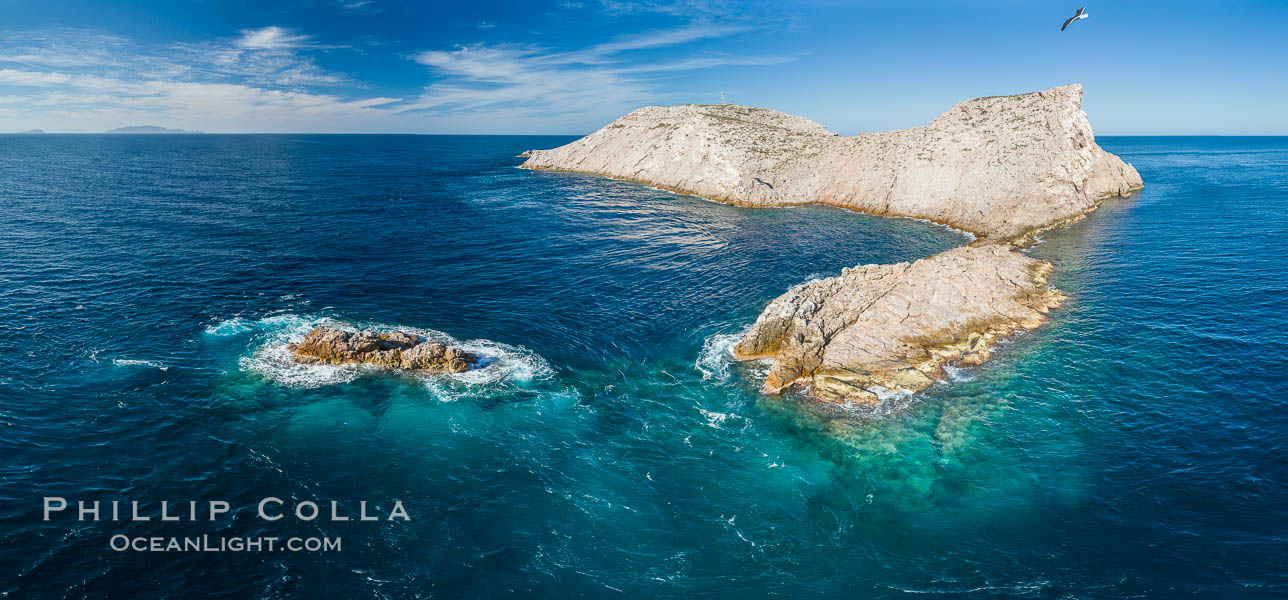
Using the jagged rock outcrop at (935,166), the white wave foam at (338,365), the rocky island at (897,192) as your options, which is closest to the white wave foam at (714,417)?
the rocky island at (897,192)

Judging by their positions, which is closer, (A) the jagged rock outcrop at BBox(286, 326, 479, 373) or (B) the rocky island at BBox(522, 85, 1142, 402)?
(A) the jagged rock outcrop at BBox(286, 326, 479, 373)

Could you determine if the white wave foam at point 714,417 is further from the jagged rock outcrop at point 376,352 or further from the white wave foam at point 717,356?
the jagged rock outcrop at point 376,352

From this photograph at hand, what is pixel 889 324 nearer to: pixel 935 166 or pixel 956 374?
pixel 956 374

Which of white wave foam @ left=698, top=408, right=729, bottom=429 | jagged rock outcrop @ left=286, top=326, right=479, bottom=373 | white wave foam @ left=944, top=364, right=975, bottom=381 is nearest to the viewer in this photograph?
white wave foam @ left=698, top=408, right=729, bottom=429

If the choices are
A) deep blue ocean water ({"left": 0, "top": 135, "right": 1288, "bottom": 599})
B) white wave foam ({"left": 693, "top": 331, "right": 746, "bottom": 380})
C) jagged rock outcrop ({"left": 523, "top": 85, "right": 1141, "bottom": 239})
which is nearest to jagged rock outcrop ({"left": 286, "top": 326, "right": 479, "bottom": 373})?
deep blue ocean water ({"left": 0, "top": 135, "right": 1288, "bottom": 599})

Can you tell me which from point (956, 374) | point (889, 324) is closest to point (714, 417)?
point (889, 324)

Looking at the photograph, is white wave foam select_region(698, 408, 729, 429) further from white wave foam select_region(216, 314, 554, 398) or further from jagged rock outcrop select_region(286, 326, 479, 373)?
jagged rock outcrop select_region(286, 326, 479, 373)
